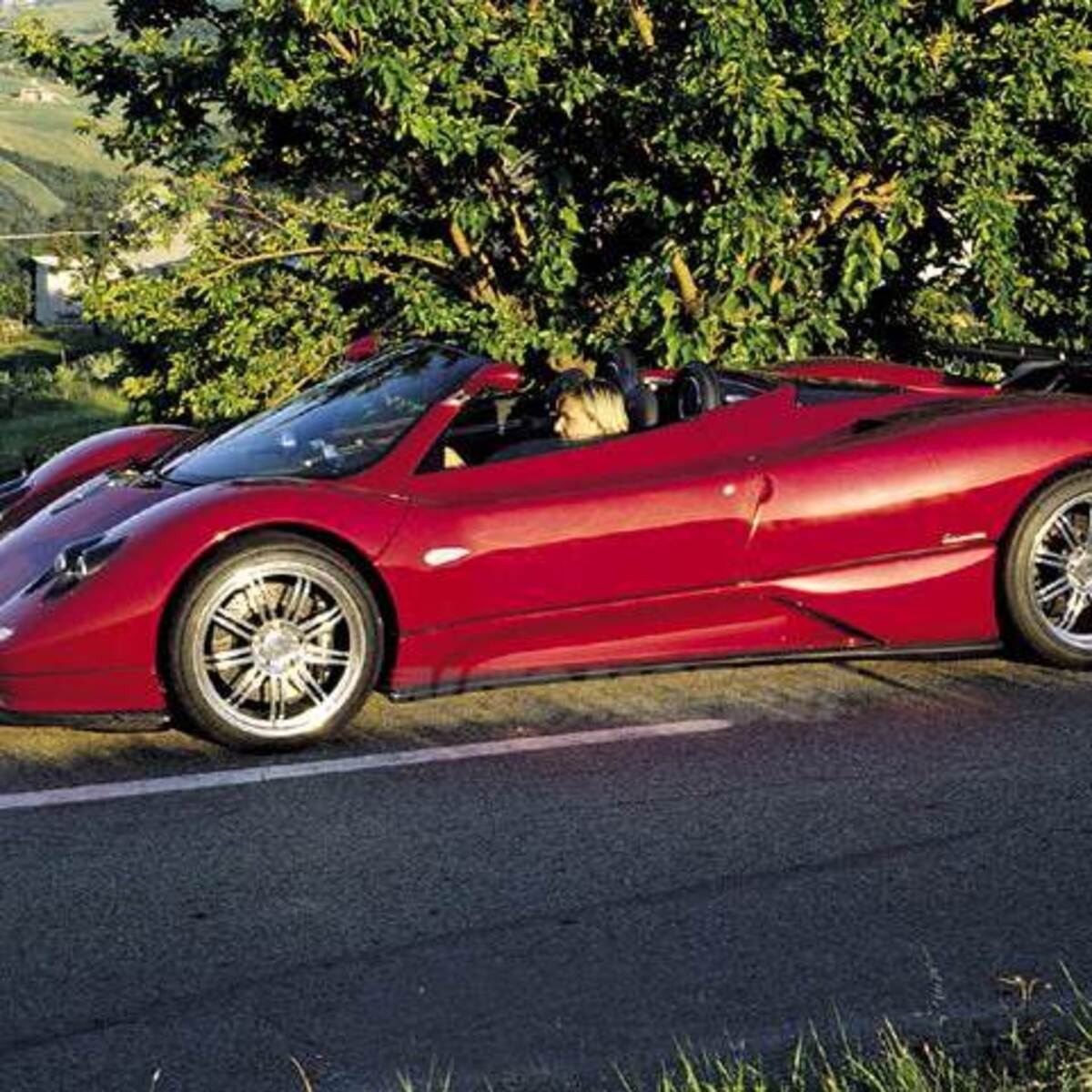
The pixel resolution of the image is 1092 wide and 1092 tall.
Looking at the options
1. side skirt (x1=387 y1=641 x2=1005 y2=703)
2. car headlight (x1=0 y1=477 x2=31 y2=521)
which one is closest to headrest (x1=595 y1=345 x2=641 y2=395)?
side skirt (x1=387 y1=641 x2=1005 y2=703)

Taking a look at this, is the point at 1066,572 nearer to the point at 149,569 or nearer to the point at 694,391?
the point at 694,391

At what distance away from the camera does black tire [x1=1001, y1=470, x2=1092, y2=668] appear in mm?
6680

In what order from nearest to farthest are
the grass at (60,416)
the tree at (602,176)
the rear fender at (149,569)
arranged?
the rear fender at (149,569) → the tree at (602,176) → the grass at (60,416)

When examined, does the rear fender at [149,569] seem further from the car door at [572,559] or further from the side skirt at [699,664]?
the side skirt at [699,664]

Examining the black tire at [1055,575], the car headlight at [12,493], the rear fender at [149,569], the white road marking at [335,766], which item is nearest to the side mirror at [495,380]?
the rear fender at [149,569]

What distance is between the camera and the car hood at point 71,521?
6113 millimetres

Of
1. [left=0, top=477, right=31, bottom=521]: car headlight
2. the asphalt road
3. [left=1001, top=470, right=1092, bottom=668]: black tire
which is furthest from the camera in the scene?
[left=0, top=477, right=31, bottom=521]: car headlight

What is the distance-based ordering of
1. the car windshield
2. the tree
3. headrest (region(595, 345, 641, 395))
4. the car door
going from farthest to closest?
the tree
headrest (region(595, 345, 641, 395))
the car windshield
the car door

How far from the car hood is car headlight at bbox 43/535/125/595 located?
10cm

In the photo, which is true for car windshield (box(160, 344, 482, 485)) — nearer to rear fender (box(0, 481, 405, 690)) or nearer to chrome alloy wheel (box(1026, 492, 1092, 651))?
rear fender (box(0, 481, 405, 690))

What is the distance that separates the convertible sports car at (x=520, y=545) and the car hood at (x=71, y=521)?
0.05ft

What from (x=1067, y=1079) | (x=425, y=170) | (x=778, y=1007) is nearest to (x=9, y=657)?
(x=778, y=1007)

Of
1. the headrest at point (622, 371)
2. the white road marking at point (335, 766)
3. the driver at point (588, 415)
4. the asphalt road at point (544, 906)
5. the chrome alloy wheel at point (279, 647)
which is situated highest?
the headrest at point (622, 371)

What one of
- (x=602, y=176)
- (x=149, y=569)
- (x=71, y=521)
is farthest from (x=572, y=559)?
(x=602, y=176)
